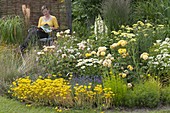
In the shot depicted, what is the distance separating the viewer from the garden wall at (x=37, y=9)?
38.0 ft

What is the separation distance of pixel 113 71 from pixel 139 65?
61 centimetres

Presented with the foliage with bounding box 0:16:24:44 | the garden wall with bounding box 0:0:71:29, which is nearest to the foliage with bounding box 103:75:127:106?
the foliage with bounding box 0:16:24:44

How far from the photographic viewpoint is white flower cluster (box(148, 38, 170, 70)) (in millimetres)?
6287

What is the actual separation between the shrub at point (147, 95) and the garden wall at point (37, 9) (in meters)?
6.10

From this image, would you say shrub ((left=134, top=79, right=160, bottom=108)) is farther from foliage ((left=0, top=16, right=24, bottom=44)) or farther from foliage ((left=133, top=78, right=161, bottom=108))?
foliage ((left=0, top=16, right=24, bottom=44))

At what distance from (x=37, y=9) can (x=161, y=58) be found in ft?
21.1

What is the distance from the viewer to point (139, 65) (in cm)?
659

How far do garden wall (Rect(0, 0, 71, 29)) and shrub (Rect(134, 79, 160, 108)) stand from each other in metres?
6.10

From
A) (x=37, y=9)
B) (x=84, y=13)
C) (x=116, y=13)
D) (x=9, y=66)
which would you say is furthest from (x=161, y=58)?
(x=37, y=9)

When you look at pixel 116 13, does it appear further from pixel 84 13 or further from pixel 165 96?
pixel 165 96

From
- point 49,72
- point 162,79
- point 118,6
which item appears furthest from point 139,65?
point 118,6

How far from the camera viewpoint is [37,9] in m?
12.0

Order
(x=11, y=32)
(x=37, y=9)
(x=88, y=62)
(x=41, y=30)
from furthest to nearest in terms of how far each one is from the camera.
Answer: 1. (x=37, y=9)
2. (x=11, y=32)
3. (x=41, y=30)
4. (x=88, y=62)

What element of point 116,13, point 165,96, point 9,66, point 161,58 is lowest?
point 165,96
